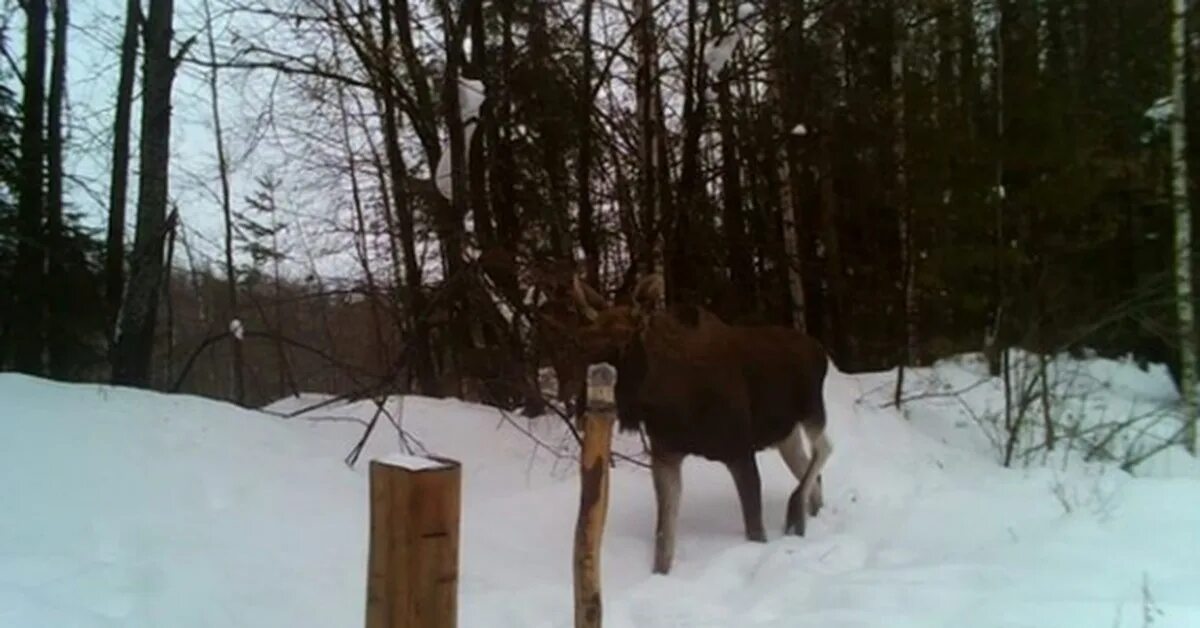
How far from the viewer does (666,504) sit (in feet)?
23.9

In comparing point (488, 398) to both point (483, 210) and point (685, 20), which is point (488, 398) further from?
point (685, 20)

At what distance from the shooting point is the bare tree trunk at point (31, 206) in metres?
13.2

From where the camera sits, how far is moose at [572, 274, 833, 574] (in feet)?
23.0

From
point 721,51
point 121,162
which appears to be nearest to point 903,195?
point 721,51

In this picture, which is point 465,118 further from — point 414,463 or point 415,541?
point 415,541

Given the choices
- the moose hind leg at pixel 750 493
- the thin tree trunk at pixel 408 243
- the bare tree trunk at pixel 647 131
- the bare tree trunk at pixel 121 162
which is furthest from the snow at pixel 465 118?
the moose hind leg at pixel 750 493

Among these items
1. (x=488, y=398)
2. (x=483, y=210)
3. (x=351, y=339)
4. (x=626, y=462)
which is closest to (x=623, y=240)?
(x=483, y=210)

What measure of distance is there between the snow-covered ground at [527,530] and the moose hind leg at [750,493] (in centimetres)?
18

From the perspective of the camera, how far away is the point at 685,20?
1299 cm

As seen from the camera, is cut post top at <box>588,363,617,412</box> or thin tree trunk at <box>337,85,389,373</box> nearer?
cut post top at <box>588,363,617,412</box>

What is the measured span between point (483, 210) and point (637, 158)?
207 cm

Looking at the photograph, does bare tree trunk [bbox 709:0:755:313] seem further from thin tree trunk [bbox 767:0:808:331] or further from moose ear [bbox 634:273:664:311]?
moose ear [bbox 634:273:664:311]

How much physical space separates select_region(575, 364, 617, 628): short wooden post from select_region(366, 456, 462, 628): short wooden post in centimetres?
172

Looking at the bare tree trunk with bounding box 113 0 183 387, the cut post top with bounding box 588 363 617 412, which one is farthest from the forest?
the cut post top with bounding box 588 363 617 412
